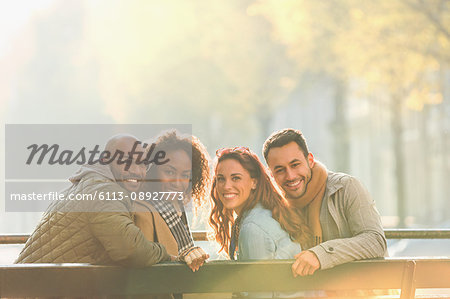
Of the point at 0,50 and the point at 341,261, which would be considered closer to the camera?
the point at 341,261

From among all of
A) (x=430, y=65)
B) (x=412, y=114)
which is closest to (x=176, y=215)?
(x=430, y=65)

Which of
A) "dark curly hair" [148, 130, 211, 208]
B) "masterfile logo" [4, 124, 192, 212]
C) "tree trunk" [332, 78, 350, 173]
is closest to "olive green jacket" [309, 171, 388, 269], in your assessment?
"dark curly hair" [148, 130, 211, 208]

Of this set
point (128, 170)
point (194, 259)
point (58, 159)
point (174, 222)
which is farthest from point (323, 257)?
point (58, 159)

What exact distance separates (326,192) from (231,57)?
1422 cm

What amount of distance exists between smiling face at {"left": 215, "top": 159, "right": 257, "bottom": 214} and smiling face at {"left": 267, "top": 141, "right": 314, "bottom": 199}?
0.16 m

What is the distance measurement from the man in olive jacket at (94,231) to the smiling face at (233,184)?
64cm

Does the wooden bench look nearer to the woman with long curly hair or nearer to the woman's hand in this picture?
the woman's hand

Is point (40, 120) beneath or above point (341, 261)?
above

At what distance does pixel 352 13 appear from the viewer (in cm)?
1255

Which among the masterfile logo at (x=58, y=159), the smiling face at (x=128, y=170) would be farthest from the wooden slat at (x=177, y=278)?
the smiling face at (x=128, y=170)

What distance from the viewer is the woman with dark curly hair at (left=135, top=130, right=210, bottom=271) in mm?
3260

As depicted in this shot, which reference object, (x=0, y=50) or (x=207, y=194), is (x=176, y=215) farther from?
(x=0, y=50)

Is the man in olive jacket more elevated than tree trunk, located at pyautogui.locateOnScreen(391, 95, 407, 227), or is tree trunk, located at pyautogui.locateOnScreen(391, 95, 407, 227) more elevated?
tree trunk, located at pyautogui.locateOnScreen(391, 95, 407, 227)

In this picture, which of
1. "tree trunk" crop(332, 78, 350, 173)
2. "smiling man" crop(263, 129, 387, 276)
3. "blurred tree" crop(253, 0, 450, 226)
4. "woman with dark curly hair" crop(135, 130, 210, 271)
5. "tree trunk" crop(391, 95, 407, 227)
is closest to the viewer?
"woman with dark curly hair" crop(135, 130, 210, 271)
